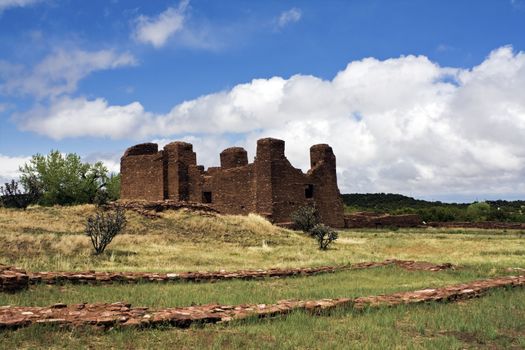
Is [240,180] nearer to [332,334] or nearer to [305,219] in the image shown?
[305,219]

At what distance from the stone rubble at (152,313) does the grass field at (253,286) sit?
0.54ft

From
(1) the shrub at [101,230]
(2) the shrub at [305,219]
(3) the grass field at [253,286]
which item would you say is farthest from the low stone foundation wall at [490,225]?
(1) the shrub at [101,230]

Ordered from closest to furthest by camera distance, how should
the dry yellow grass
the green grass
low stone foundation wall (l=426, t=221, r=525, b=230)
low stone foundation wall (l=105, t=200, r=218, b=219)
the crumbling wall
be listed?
the green grass → the dry yellow grass → low stone foundation wall (l=105, t=200, r=218, b=219) → the crumbling wall → low stone foundation wall (l=426, t=221, r=525, b=230)

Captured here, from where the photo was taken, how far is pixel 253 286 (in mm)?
13148

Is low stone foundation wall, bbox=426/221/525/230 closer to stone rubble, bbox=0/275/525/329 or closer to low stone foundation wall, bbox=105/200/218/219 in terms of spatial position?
low stone foundation wall, bbox=105/200/218/219

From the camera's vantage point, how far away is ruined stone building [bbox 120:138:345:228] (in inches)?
1452

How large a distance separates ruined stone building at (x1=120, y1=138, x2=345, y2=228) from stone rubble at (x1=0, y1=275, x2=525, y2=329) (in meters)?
26.8

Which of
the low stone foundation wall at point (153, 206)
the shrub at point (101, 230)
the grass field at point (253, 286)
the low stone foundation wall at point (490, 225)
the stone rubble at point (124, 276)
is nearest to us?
the grass field at point (253, 286)

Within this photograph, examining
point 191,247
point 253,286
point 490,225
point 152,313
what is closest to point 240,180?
point 191,247

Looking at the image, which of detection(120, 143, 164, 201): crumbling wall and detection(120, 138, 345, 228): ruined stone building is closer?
detection(120, 138, 345, 228): ruined stone building

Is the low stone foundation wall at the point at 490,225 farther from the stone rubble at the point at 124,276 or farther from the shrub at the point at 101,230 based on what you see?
the shrub at the point at 101,230

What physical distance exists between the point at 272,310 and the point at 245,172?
2923cm

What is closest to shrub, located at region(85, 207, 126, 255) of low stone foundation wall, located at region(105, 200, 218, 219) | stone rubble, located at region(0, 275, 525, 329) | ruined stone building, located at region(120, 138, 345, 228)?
low stone foundation wall, located at region(105, 200, 218, 219)

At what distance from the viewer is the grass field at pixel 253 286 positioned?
7.31 metres
